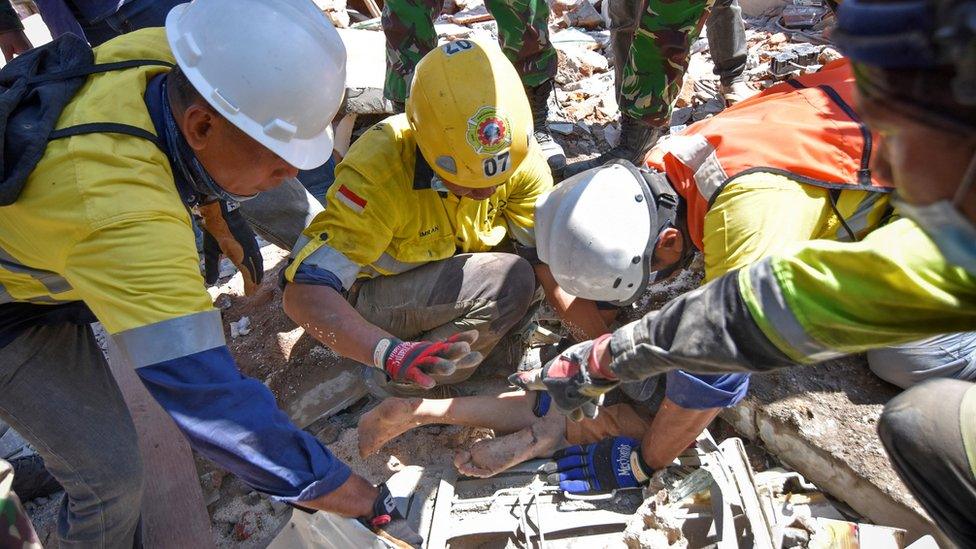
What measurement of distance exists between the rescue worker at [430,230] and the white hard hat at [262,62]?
20.8 inches

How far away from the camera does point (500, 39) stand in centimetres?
371

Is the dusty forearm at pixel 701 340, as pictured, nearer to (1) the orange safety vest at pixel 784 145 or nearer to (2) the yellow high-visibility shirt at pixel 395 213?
(1) the orange safety vest at pixel 784 145

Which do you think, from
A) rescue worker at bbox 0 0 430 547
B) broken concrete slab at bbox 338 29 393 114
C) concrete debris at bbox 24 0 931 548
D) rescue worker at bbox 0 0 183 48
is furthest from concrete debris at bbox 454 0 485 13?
rescue worker at bbox 0 0 430 547

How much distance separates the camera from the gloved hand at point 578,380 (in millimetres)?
1795

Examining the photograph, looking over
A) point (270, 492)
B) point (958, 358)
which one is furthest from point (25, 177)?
point (958, 358)

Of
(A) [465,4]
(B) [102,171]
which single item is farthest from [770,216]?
(A) [465,4]

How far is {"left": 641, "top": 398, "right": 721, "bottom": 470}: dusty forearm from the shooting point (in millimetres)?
2057

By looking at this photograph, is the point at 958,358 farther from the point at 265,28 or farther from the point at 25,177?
the point at 25,177

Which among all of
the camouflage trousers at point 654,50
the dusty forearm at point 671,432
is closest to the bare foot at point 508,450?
the dusty forearm at point 671,432

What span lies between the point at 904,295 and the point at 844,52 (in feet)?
1.93

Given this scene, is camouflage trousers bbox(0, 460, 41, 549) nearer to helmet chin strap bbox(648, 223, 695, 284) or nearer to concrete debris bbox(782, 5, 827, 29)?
helmet chin strap bbox(648, 223, 695, 284)

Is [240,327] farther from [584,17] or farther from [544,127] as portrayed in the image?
[584,17]

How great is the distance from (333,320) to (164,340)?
0.95 metres

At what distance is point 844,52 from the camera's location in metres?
0.92
